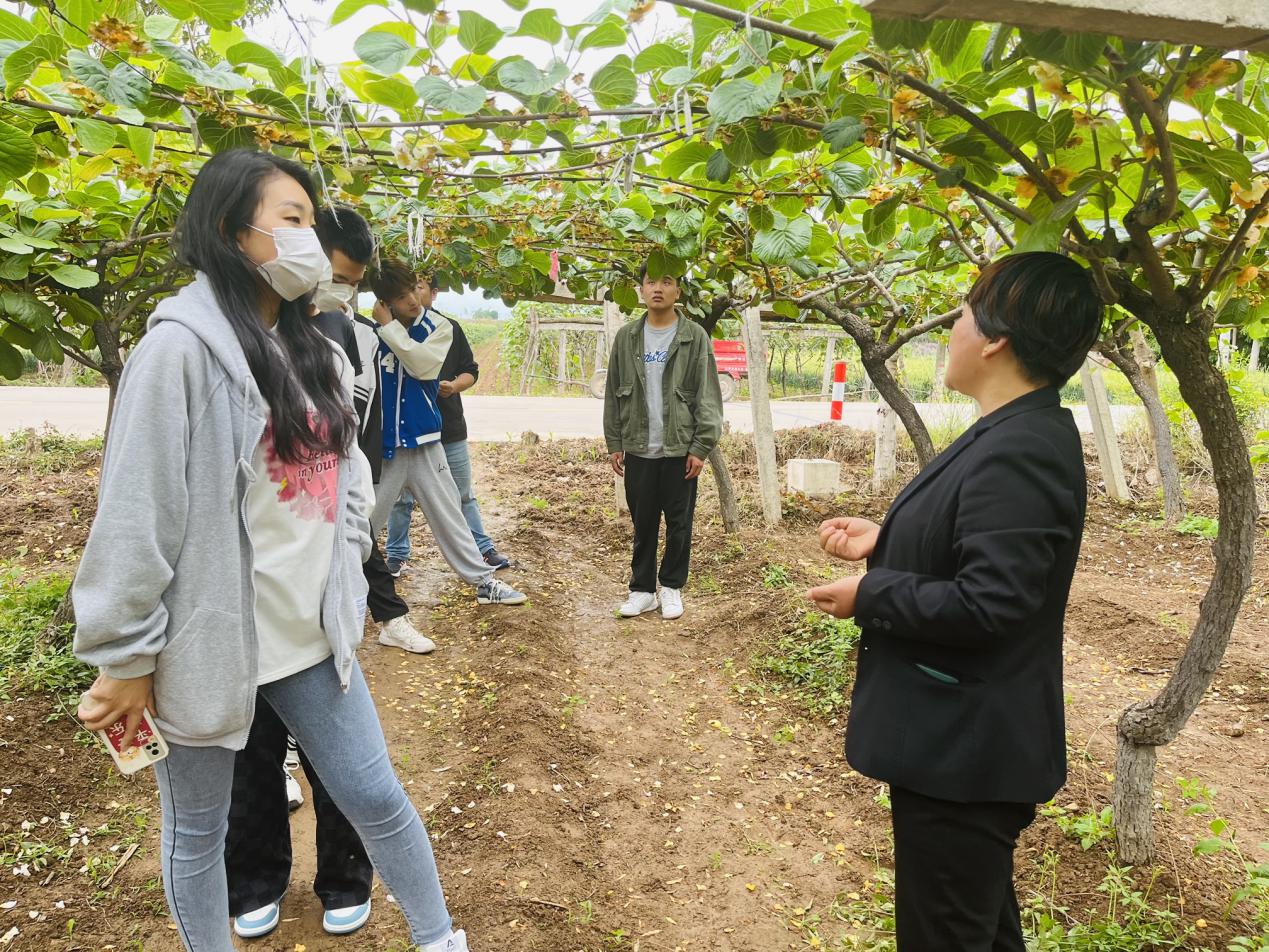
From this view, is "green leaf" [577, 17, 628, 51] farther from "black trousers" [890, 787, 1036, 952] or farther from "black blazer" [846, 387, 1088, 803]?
"black trousers" [890, 787, 1036, 952]

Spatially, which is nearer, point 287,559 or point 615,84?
point 287,559

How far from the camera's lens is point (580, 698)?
11.4 ft

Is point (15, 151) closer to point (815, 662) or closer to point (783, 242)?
point (783, 242)

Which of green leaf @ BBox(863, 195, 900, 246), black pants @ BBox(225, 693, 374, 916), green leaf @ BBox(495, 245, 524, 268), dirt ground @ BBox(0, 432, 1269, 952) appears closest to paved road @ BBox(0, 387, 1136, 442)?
dirt ground @ BBox(0, 432, 1269, 952)

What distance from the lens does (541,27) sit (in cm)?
153

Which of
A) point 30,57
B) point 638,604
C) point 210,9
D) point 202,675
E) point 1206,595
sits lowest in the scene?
point 638,604

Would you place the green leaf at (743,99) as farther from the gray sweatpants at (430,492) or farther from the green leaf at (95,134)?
the gray sweatpants at (430,492)

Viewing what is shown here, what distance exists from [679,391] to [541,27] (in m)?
2.69

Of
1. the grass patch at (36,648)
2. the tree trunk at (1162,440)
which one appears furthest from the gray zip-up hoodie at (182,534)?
the tree trunk at (1162,440)

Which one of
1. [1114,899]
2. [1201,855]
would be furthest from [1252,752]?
[1114,899]

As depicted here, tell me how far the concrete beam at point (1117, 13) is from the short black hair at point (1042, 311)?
1.46ft

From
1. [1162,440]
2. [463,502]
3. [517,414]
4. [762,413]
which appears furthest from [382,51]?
[517,414]

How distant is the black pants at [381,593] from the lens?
362 cm

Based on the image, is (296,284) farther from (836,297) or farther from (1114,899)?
(836,297)
